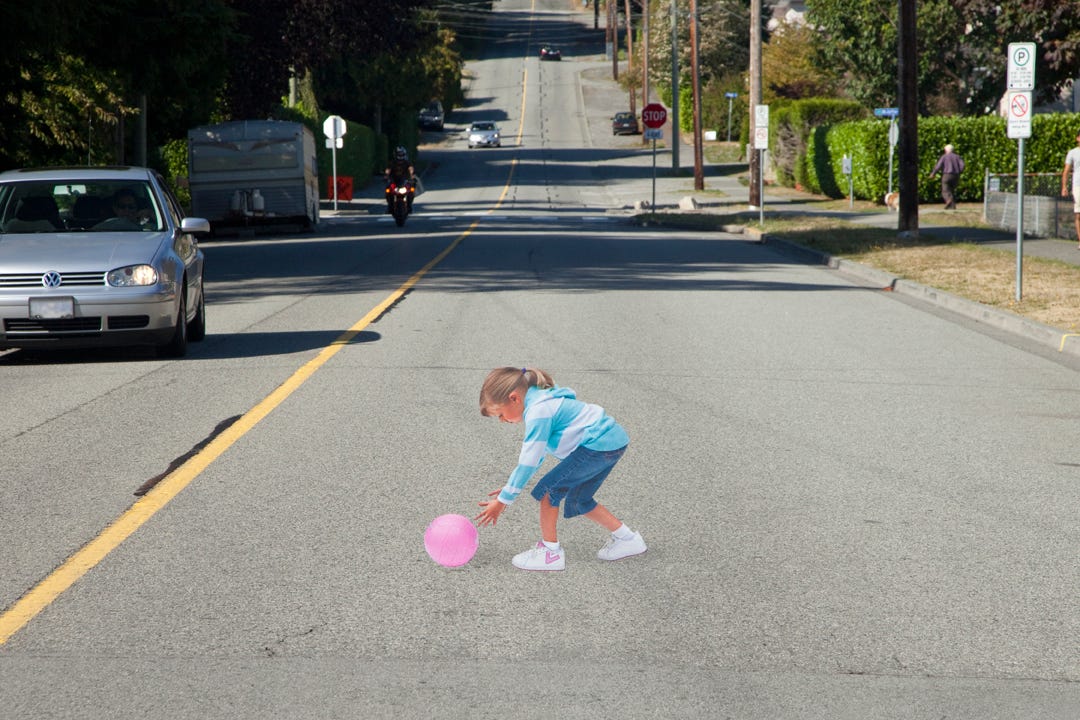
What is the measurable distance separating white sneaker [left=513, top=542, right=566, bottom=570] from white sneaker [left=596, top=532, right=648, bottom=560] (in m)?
0.21

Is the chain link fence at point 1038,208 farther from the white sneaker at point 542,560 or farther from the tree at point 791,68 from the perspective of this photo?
the tree at point 791,68

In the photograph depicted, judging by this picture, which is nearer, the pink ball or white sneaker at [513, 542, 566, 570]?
the pink ball

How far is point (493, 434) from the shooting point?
9.12m

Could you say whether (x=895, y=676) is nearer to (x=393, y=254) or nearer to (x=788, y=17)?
(x=393, y=254)

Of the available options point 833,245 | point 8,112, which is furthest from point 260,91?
point 833,245

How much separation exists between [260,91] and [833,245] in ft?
64.7

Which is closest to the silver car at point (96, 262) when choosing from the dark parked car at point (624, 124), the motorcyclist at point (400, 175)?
the motorcyclist at point (400, 175)

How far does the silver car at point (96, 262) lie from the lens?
1202cm

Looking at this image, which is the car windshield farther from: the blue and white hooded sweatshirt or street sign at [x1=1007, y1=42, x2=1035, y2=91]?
street sign at [x1=1007, y1=42, x2=1035, y2=91]

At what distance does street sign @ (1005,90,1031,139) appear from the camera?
53.4 ft

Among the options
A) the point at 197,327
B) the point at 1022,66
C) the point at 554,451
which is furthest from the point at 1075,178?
the point at 554,451

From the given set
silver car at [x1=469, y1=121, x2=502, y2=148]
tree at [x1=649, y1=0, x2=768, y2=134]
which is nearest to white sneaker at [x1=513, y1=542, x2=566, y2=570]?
tree at [x1=649, y1=0, x2=768, y2=134]

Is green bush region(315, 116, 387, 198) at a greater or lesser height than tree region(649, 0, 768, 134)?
lesser

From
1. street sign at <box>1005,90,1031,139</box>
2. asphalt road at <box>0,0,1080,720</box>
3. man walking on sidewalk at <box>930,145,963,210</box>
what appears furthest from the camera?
man walking on sidewalk at <box>930,145,963,210</box>
